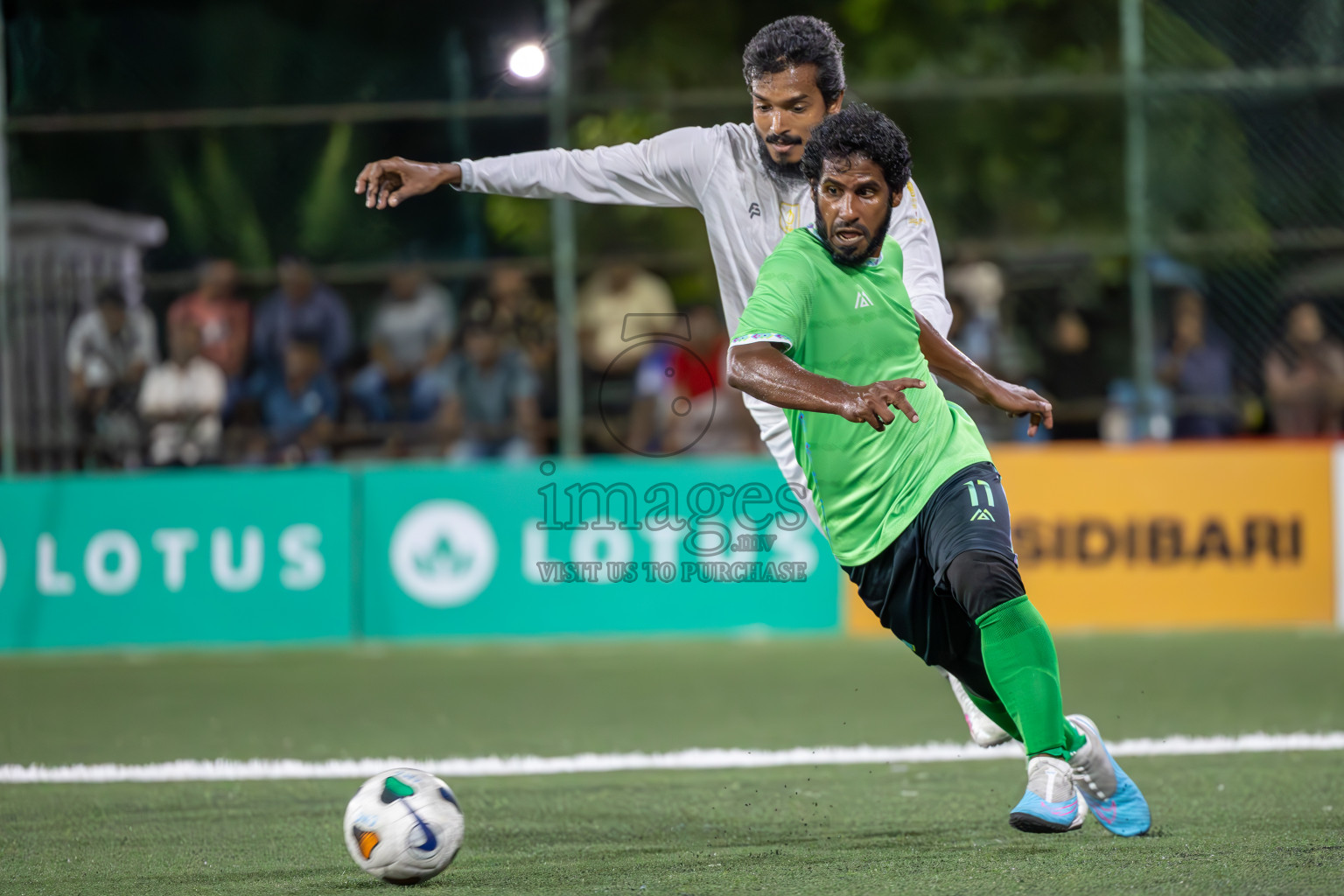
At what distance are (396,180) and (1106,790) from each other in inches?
115

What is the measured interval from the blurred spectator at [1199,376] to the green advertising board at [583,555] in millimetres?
3504

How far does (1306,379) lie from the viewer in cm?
1363

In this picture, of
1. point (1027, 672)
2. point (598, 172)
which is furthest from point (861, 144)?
point (1027, 672)

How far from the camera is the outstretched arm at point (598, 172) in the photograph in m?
5.86

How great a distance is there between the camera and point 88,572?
1181 centimetres

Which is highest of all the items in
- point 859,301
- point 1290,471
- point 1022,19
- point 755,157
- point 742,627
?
point 1022,19

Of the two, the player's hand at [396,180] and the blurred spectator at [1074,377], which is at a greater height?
the player's hand at [396,180]

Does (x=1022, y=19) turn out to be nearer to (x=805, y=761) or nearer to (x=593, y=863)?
(x=805, y=761)

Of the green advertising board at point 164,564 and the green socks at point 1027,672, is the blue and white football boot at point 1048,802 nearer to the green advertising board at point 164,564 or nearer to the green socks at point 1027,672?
the green socks at point 1027,672

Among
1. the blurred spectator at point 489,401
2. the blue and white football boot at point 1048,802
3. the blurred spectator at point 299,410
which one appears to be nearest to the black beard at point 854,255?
the blue and white football boot at point 1048,802

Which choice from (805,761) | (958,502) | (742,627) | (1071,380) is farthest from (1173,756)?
(1071,380)

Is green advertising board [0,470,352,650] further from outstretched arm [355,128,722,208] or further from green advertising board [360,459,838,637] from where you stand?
outstretched arm [355,128,722,208]

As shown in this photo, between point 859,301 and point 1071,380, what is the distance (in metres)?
9.15

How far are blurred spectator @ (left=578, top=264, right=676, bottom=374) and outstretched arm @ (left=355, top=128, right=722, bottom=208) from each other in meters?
7.49
